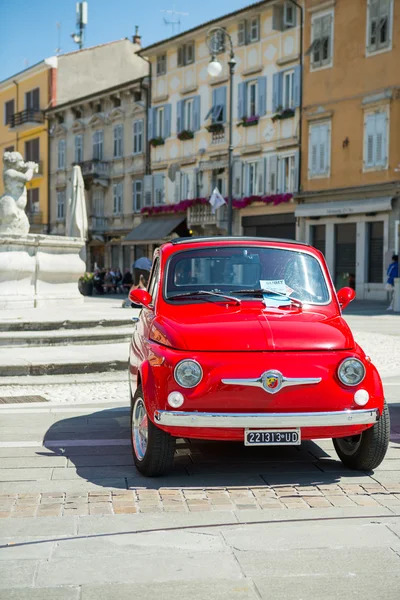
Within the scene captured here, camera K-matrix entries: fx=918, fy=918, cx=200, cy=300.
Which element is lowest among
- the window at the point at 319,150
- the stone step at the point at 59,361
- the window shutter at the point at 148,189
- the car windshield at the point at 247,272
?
the stone step at the point at 59,361

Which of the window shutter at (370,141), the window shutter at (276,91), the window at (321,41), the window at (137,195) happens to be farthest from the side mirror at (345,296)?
the window at (137,195)

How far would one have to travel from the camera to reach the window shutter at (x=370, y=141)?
3582cm

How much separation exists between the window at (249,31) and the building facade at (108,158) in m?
8.83

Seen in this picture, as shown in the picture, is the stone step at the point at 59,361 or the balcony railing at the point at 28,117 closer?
the stone step at the point at 59,361

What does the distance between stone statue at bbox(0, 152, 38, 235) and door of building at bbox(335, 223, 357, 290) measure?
19.8 metres

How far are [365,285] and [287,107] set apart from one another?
9030 mm

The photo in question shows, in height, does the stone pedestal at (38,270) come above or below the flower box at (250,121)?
below

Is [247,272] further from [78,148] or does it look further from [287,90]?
[78,148]

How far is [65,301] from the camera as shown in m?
20.2

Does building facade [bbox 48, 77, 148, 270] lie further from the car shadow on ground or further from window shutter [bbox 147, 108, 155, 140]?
the car shadow on ground

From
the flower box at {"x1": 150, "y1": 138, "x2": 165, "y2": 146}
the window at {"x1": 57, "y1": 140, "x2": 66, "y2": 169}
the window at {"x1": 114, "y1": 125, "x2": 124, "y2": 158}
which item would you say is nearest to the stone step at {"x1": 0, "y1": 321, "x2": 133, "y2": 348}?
the flower box at {"x1": 150, "y1": 138, "x2": 165, "y2": 146}

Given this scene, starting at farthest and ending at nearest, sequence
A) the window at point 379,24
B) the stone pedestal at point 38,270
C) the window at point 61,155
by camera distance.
Result: the window at point 61,155 → the window at point 379,24 → the stone pedestal at point 38,270

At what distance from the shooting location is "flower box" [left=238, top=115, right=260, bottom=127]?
4188cm

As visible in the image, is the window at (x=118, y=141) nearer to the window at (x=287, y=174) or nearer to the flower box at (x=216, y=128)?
the flower box at (x=216, y=128)
